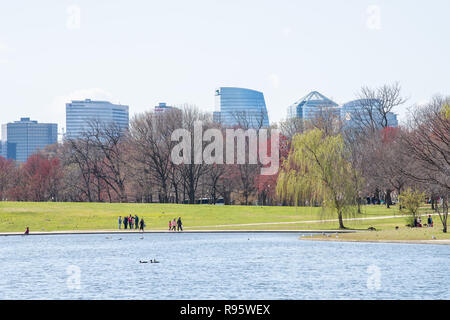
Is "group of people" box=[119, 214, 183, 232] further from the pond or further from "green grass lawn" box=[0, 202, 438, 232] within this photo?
the pond

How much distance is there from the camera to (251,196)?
125 metres

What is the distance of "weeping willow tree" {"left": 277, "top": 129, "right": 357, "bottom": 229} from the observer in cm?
6725

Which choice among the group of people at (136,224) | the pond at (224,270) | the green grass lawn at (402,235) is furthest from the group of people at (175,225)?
the green grass lawn at (402,235)

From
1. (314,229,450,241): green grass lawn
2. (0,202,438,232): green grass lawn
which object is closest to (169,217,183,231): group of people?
(0,202,438,232): green grass lawn

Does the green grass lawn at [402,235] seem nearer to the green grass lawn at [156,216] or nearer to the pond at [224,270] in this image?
the pond at [224,270]

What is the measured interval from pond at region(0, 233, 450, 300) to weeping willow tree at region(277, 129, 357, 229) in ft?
30.2

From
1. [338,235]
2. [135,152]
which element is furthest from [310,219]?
[135,152]

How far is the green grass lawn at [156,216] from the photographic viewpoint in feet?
252

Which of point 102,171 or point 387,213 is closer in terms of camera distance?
point 387,213

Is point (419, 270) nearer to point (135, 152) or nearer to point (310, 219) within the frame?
point (310, 219)

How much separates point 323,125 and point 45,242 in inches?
2320

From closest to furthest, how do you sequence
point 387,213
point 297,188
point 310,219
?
point 297,188 → point 310,219 → point 387,213
